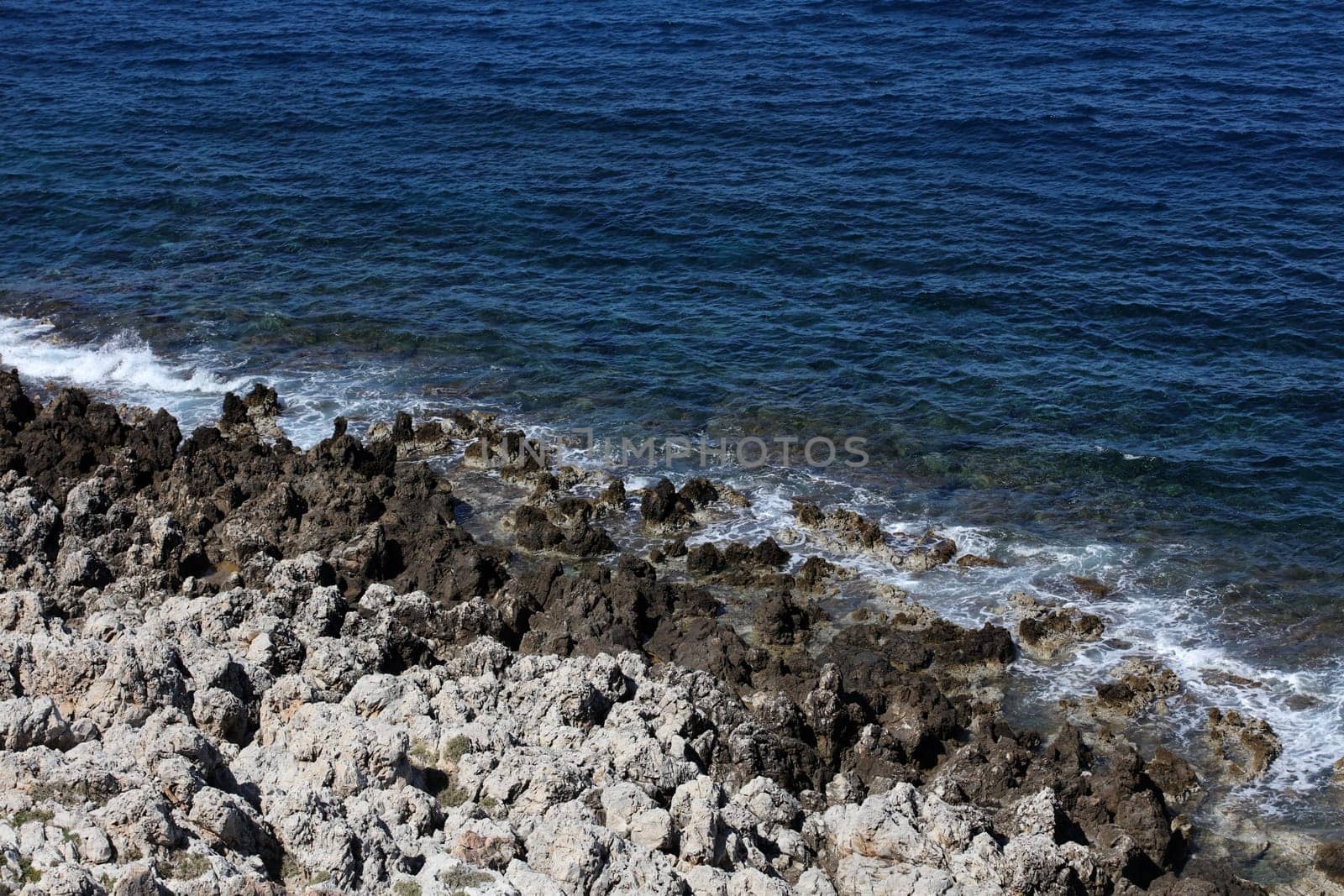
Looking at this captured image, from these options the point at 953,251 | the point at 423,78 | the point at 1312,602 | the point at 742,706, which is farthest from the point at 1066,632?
the point at 423,78

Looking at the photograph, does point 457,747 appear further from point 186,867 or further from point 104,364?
point 104,364

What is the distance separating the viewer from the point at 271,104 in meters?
84.5

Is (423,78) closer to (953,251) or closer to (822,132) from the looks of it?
(822,132)

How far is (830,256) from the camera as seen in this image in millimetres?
62125

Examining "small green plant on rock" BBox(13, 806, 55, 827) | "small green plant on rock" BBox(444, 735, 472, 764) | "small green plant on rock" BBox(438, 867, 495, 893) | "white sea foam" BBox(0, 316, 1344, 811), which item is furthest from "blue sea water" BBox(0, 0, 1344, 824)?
"small green plant on rock" BBox(13, 806, 55, 827)

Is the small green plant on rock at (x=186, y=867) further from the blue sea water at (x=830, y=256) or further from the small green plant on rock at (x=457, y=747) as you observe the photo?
the blue sea water at (x=830, y=256)

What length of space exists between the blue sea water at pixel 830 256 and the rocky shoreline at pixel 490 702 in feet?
16.7

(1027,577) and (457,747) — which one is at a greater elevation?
(457,747)

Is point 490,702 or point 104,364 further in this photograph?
point 104,364

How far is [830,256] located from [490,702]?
37185mm

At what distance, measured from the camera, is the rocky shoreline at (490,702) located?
78.0 feet

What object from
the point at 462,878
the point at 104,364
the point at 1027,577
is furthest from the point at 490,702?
the point at 104,364

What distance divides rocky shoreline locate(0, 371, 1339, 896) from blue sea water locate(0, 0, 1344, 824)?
5102 millimetres

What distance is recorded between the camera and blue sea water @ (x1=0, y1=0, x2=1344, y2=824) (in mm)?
44625
